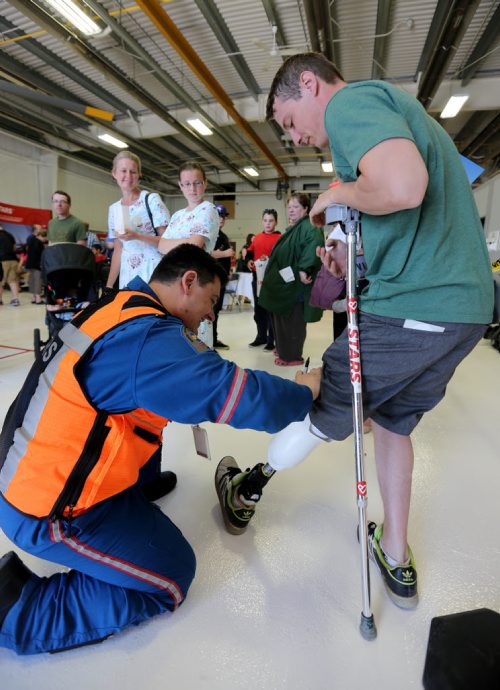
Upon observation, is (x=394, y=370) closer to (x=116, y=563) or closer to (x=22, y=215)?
(x=116, y=563)

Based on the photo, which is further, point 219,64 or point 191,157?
point 191,157

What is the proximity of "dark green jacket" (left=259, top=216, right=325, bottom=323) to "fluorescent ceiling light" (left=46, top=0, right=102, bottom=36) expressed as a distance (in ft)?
11.0

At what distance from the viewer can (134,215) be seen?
6.46 feet

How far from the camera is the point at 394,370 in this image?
91 centimetres

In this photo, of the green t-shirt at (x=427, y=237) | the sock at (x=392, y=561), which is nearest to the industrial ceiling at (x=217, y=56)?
the green t-shirt at (x=427, y=237)

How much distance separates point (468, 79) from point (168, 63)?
456cm

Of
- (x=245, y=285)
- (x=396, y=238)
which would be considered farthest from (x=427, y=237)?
(x=245, y=285)

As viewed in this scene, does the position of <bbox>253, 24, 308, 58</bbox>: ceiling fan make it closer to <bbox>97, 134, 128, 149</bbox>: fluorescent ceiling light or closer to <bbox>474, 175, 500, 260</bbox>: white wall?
<bbox>474, 175, 500, 260</bbox>: white wall

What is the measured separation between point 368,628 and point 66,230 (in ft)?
12.0

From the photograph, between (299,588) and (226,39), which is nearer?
(299,588)

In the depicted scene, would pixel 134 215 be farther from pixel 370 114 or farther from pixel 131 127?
pixel 131 127

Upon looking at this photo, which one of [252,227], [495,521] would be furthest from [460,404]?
[252,227]

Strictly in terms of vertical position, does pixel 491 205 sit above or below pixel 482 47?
below

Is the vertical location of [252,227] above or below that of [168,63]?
below
